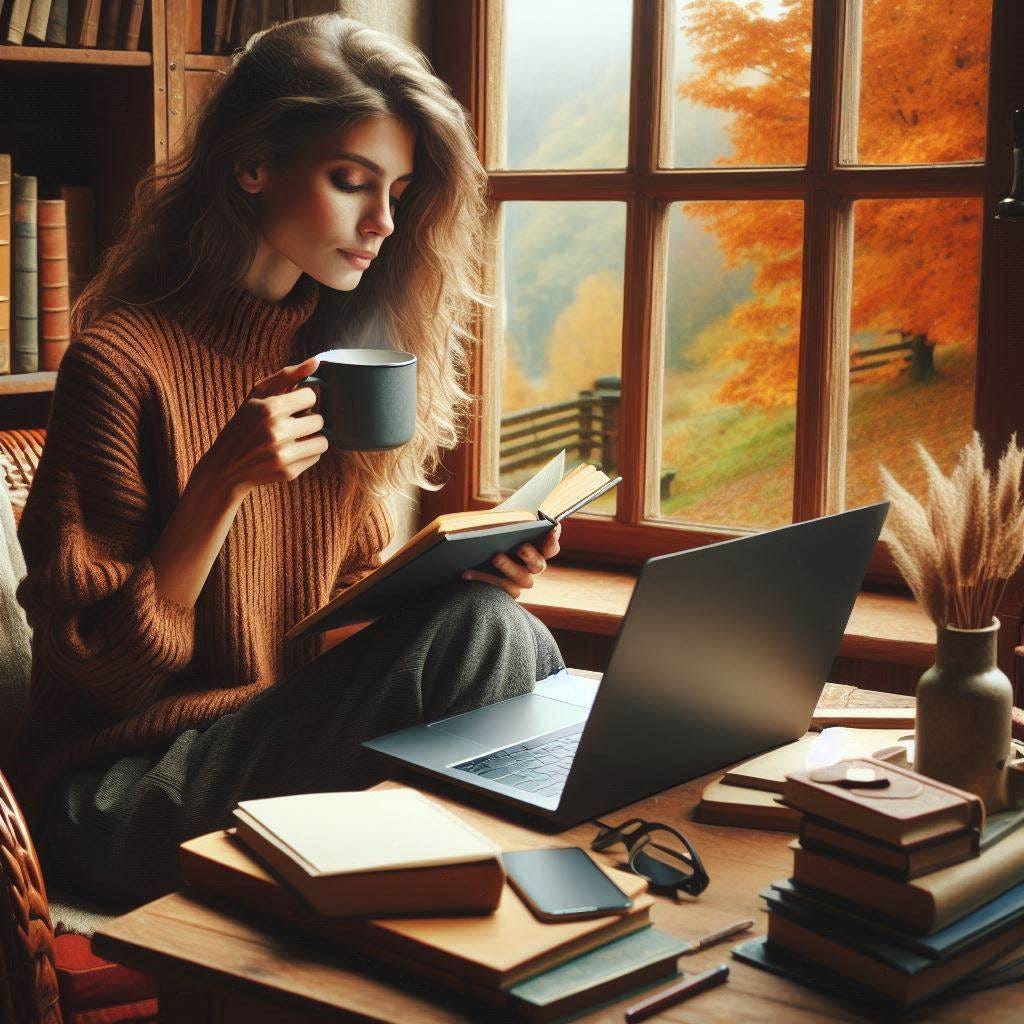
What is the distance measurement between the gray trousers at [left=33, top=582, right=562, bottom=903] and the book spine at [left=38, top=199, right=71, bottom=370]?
815 mm

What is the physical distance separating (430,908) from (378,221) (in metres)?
1.01

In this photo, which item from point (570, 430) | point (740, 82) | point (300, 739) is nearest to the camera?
point (300, 739)

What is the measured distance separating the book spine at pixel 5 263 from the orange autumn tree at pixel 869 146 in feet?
3.36

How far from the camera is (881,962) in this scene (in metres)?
0.86

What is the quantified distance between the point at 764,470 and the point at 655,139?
1.81 feet

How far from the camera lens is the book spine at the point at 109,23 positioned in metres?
2.04

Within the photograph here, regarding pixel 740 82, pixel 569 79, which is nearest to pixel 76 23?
pixel 569 79

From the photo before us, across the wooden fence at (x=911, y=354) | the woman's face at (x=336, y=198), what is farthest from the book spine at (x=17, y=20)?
the wooden fence at (x=911, y=354)

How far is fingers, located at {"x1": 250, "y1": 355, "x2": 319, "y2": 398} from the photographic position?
1.49 metres

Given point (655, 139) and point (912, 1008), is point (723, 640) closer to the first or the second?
point (912, 1008)

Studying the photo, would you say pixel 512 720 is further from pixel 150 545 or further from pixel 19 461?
pixel 19 461

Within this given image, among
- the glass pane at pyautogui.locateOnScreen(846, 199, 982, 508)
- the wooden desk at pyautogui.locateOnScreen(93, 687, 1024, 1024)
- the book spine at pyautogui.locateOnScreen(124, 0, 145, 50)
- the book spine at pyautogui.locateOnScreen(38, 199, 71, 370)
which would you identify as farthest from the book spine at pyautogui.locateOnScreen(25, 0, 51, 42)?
the wooden desk at pyautogui.locateOnScreen(93, 687, 1024, 1024)

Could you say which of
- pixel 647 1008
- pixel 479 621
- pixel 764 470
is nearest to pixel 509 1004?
pixel 647 1008

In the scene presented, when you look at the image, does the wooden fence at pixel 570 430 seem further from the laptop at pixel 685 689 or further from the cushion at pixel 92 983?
the cushion at pixel 92 983
